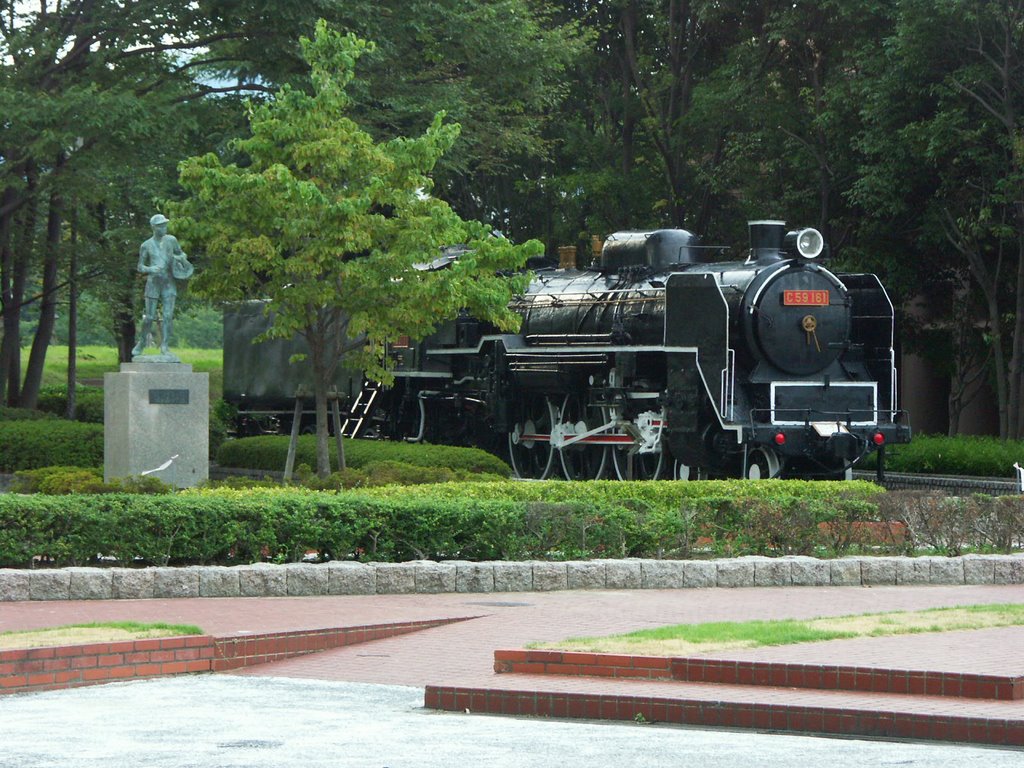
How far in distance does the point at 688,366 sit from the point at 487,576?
1026 centimetres

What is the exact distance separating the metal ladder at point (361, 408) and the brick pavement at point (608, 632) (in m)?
18.2

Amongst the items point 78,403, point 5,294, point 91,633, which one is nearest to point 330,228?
point 91,633

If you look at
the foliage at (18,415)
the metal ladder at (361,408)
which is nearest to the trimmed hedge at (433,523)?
the metal ladder at (361,408)

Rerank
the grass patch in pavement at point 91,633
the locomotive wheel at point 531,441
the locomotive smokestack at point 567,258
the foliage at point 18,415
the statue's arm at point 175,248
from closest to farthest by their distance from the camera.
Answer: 1. the grass patch in pavement at point 91,633
2. the statue's arm at point 175,248
3. the locomotive wheel at point 531,441
4. the locomotive smokestack at point 567,258
5. the foliage at point 18,415

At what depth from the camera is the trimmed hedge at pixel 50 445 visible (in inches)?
1101

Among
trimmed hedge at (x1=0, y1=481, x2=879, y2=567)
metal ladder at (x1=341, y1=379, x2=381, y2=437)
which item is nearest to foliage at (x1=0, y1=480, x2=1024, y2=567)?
trimmed hedge at (x1=0, y1=481, x2=879, y2=567)

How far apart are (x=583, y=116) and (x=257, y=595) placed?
117 ft

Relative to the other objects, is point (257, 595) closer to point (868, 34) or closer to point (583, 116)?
point (868, 34)

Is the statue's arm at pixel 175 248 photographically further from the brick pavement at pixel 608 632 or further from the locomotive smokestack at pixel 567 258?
the locomotive smokestack at pixel 567 258

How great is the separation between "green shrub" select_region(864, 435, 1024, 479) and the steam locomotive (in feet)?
7.67

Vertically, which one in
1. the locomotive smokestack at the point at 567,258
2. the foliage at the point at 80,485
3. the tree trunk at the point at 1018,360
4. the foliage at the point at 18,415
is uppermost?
the locomotive smokestack at the point at 567,258

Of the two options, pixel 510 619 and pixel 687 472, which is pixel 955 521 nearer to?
pixel 510 619

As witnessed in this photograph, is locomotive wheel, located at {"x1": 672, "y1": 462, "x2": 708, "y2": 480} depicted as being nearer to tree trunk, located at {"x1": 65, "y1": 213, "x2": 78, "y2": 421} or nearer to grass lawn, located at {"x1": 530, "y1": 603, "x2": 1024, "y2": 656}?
grass lawn, located at {"x1": 530, "y1": 603, "x2": 1024, "y2": 656}

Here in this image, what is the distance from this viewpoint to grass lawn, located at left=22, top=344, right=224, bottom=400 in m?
67.6
